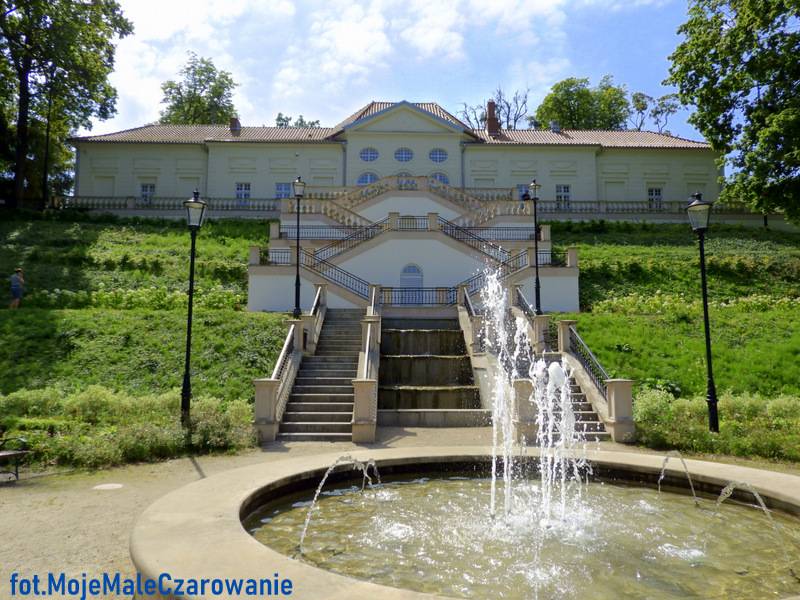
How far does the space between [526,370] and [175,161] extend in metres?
40.7

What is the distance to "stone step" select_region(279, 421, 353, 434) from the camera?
13281 mm

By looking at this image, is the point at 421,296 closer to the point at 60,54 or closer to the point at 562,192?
the point at 562,192

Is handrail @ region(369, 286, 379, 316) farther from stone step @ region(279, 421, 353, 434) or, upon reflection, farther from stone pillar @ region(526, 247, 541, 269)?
stone step @ region(279, 421, 353, 434)

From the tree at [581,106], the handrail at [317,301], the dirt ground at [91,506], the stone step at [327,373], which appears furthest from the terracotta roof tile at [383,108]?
the dirt ground at [91,506]

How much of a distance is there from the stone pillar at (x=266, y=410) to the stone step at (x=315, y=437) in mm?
240

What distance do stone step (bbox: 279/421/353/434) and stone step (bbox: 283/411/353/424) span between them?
282mm

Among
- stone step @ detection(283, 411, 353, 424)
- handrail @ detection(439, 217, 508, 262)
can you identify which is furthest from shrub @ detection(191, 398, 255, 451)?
handrail @ detection(439, 217, 508, 262)

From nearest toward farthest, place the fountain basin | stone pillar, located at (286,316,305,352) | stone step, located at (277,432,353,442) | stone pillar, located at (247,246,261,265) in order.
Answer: the fountain basin < stone step, located at (277,432,353,442) < stone pillar, located at (286,316,305,352) < stone pillar, located at (247,246,261,265)

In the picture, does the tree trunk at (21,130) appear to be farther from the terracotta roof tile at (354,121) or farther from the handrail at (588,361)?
the handrail at (588,361)

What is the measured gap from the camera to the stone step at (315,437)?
12875 mm

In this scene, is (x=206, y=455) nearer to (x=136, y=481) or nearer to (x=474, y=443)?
(x=136, y=481)

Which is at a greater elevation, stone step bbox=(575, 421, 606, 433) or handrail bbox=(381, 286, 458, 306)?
handrail bbox=(381, 286, 458, 306)

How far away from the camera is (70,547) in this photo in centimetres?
604

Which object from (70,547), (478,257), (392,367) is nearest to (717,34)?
(478,257)
